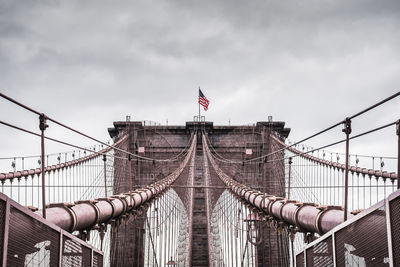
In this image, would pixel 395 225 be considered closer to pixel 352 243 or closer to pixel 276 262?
pixel 352 243

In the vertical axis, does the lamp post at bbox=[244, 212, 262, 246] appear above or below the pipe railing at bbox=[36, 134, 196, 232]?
below

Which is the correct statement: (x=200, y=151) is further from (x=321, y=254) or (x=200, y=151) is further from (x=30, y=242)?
(x=30, y=242)

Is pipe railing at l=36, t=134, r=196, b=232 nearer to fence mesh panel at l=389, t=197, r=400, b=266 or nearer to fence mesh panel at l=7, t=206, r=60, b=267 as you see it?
fence mesh panel at l=7, t=206, r=60, b=267

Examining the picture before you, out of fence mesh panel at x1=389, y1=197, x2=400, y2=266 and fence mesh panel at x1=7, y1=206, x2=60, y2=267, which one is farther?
fence mesh panel at x1=7, y1=206, x2=60, y2=267

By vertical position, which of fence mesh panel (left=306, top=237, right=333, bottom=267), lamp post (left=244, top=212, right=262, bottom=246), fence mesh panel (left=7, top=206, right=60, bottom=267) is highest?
fence mesh panel (left=7, top=206, right=60, bottom=267)

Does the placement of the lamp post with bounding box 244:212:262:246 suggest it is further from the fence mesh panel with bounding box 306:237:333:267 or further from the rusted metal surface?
the rusted metal surface

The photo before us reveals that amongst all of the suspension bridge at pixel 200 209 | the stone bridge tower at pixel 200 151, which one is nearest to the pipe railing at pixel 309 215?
the suspension bridge at pixel 200 209

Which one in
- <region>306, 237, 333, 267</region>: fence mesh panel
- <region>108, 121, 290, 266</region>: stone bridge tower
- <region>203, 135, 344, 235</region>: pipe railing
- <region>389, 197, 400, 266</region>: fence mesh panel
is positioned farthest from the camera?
<region>108, 121, 290, 266</region>: stone bridge tower

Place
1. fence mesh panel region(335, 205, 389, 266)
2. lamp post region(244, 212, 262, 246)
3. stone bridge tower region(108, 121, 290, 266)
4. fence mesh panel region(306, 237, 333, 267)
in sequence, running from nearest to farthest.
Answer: fence mesh panel region(335, 205, 389, 266) < fence mesh panel region(306, 237, 333, 267) < lamp post region(244, 212, 262, 246) < stone bridge tower region(108, 121, 290, 266)

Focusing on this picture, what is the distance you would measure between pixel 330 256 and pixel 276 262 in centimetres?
1640

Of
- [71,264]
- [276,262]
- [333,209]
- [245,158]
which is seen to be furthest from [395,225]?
[245,158]

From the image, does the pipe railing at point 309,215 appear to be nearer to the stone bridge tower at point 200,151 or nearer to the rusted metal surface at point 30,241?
the rusted metal surface at point 30,241

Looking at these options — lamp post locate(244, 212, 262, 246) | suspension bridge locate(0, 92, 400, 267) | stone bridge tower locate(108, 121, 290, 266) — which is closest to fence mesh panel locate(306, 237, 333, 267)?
suspension bridge locate(0, 92, 400, 267)

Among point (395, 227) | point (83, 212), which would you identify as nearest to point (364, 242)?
point (395, 227)
